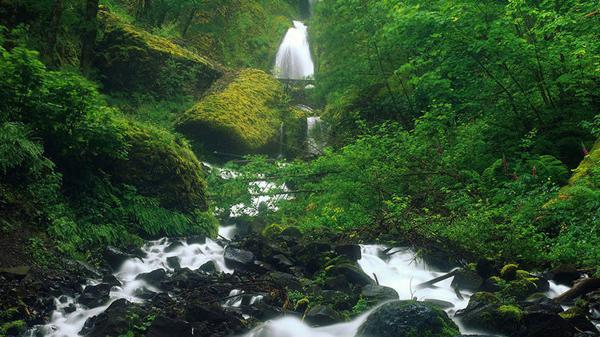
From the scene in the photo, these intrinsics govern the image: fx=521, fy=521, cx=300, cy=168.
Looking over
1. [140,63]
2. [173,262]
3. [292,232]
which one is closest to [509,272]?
[292,232]

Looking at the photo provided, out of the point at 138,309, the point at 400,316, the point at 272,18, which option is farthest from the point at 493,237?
the point at 272,18

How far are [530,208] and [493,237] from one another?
76cm

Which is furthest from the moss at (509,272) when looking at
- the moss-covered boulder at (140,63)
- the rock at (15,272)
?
the moss-covered boulder at (140,63)

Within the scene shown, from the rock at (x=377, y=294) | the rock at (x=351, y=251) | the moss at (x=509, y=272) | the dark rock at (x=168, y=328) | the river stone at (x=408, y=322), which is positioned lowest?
the rock at (x=351, y=251)

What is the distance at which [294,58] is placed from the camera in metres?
29.1

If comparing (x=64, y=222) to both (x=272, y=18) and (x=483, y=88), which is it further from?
(x=272, y=18)

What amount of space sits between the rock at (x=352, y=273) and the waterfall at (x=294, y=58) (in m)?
19.7

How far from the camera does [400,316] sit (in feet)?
16.9

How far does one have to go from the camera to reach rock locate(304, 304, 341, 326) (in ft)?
19.2

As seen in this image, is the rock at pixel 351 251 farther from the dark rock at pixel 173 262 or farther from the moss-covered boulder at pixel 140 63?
the moss-covered boulder at pixel 140 63

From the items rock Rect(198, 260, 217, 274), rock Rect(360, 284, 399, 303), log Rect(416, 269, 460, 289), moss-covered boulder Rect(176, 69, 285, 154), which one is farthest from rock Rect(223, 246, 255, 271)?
moss-covered boulder Rect(176, 69, 285, 154)

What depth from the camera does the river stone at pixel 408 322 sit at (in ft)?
16.4

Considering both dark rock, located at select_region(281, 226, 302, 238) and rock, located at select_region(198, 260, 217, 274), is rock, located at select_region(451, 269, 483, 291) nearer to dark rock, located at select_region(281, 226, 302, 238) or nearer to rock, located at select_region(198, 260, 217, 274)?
dark rock, located at select_region(281, 226, 302, 238)

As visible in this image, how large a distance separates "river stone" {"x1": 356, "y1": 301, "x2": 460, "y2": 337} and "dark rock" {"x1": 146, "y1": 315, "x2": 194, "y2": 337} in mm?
1754
